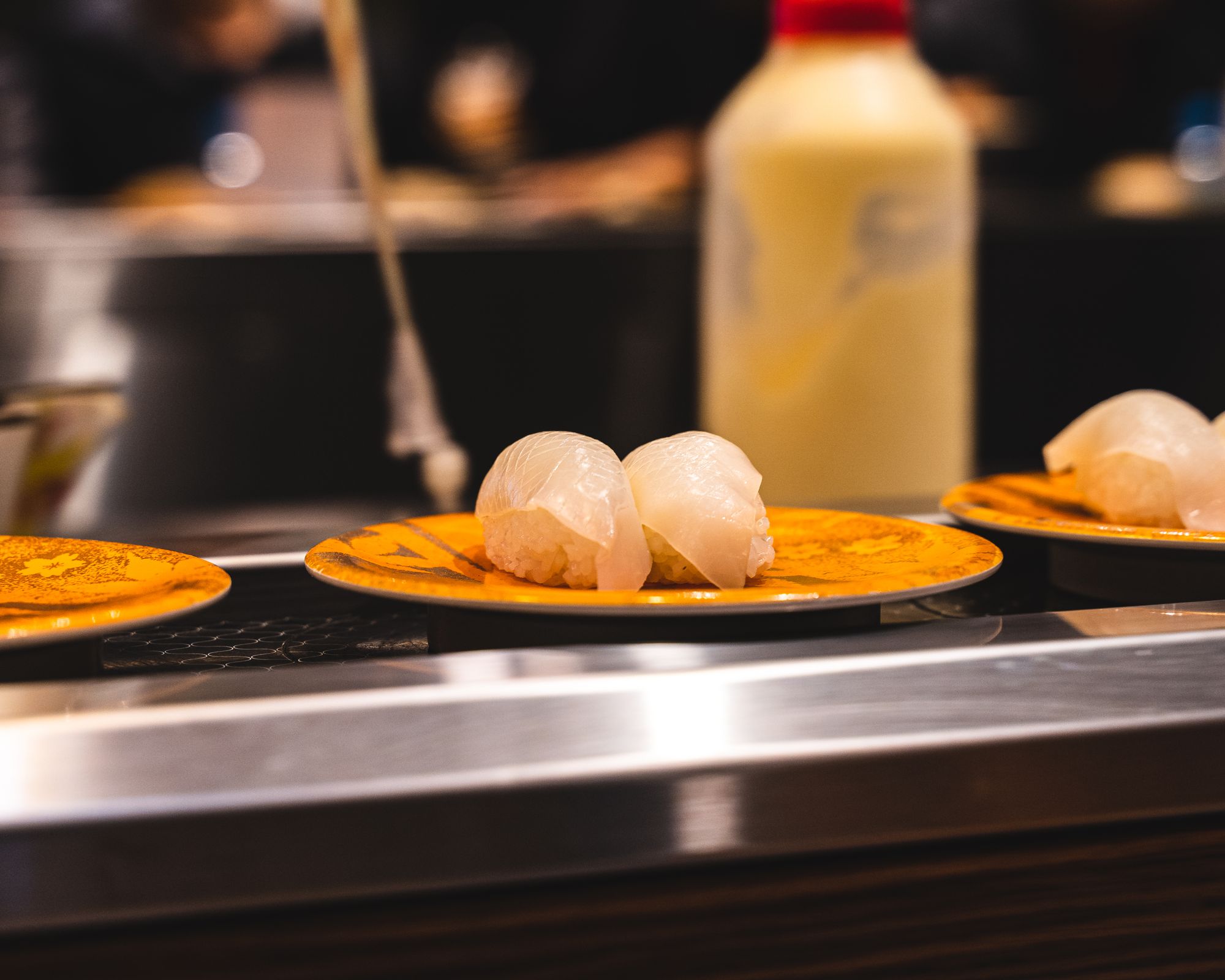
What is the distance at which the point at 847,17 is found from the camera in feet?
3.05

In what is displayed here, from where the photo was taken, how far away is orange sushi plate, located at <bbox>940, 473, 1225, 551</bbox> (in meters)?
0.58

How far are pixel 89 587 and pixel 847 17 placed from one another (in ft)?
2.22

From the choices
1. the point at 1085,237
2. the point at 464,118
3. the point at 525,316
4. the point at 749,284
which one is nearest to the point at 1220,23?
the point at 464,118

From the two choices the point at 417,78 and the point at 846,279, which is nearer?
the point at 846,279

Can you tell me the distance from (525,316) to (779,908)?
6.14 feet

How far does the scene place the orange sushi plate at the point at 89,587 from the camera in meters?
0.44

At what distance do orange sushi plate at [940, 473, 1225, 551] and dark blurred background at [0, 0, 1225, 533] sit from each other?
525 mm

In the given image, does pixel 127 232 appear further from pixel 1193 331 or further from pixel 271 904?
pixel 271 904

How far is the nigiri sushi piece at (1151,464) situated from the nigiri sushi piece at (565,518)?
0.85ft

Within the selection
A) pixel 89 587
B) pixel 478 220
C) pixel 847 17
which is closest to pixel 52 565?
pixel 89 587

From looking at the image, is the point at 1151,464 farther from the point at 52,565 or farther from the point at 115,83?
the point at 115,83

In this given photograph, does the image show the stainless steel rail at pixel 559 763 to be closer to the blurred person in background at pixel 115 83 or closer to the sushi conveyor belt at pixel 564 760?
the sushi conveyor belt at pixel 564 760

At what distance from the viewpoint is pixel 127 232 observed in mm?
3209

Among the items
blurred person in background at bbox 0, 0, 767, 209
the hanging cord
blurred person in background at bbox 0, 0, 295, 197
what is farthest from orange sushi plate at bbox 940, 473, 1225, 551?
blurred person in background at bbox 0, 0, 295, 197
